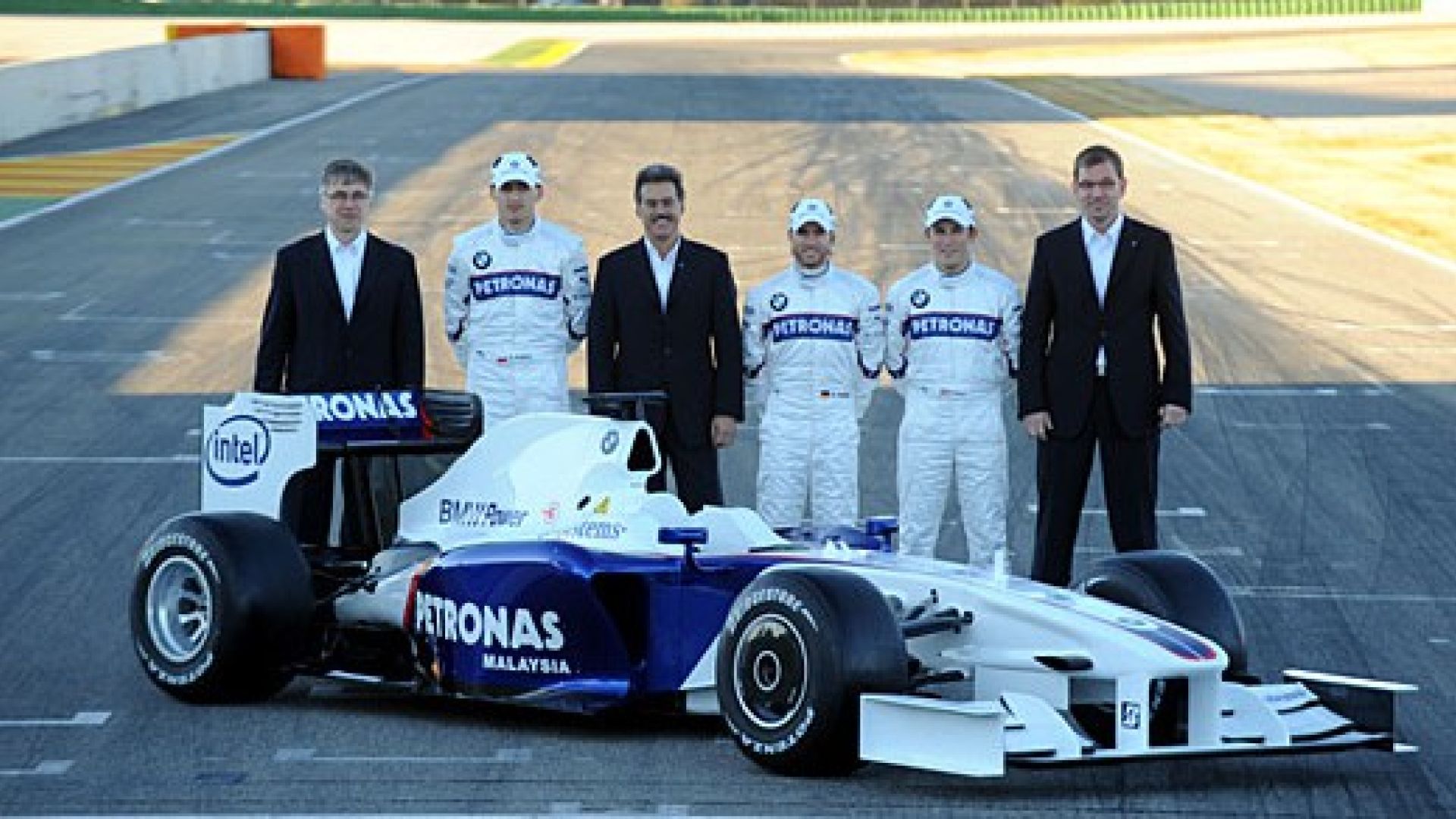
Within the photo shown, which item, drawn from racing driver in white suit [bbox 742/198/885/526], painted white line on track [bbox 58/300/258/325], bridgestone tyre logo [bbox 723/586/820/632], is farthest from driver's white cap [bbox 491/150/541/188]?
painted white line on track [bbox 58/300/258/325]

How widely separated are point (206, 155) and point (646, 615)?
29.5m

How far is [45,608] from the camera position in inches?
477

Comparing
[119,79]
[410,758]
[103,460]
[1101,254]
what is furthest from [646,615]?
[119,79]

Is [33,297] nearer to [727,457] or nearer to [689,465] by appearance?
[727,457]

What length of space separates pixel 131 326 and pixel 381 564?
40.0ft

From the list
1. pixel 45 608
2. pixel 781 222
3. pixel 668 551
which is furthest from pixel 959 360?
pixel 781 222

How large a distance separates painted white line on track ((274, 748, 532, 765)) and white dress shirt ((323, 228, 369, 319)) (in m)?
2.68

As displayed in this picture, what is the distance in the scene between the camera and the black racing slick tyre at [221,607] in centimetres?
1017

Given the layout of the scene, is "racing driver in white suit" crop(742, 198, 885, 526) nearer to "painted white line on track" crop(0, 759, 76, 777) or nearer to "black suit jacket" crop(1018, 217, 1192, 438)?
"black suit jacket" crop(1018, 217, 1192, 438)

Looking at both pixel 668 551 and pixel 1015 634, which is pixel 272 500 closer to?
pixel 668 551

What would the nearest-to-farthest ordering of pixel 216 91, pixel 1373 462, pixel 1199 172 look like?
pixel 1373 462 → pixel 1199 172 → pixel 216 91

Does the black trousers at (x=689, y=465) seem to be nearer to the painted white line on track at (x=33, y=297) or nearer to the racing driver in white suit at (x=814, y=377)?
the racing driver in white suit at (x=814, y=377)

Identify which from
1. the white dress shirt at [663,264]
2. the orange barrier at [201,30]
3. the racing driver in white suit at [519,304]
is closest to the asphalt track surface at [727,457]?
the racing driver in white suit at [519,304]

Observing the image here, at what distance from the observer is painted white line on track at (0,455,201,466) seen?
16234 millimetres
